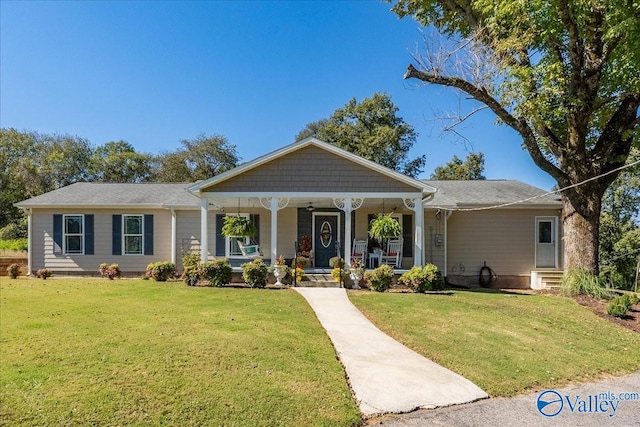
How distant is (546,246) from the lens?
14227 mm

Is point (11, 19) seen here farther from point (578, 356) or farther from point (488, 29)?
point (578, 356)

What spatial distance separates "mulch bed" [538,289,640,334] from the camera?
8.38 m

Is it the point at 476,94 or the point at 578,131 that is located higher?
the point at 476,94

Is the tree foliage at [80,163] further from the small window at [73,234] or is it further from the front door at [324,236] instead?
the front door at [324,236]

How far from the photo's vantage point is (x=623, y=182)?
2420 centimetres

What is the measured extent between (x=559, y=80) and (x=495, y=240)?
6.21m

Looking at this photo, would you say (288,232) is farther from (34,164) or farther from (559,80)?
(34,164)

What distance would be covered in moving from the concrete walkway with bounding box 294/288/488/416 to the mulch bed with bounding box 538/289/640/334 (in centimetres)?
571

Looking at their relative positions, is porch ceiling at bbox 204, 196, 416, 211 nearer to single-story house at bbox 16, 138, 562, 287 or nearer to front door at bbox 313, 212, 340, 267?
single-story house at bbox 16, 138, 562, 287

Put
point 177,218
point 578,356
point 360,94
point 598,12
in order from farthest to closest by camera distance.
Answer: point 360,94 < point 177,218 < point 598,12 < point 578,356

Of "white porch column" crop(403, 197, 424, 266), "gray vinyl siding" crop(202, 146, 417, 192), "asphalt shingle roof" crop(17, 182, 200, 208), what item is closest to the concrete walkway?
"white porch column" crop(403, 197, 424, 266)

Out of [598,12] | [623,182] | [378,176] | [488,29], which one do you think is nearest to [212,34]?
[378,176]

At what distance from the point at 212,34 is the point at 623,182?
25448mm

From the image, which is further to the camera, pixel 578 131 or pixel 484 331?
pixel 578 131
